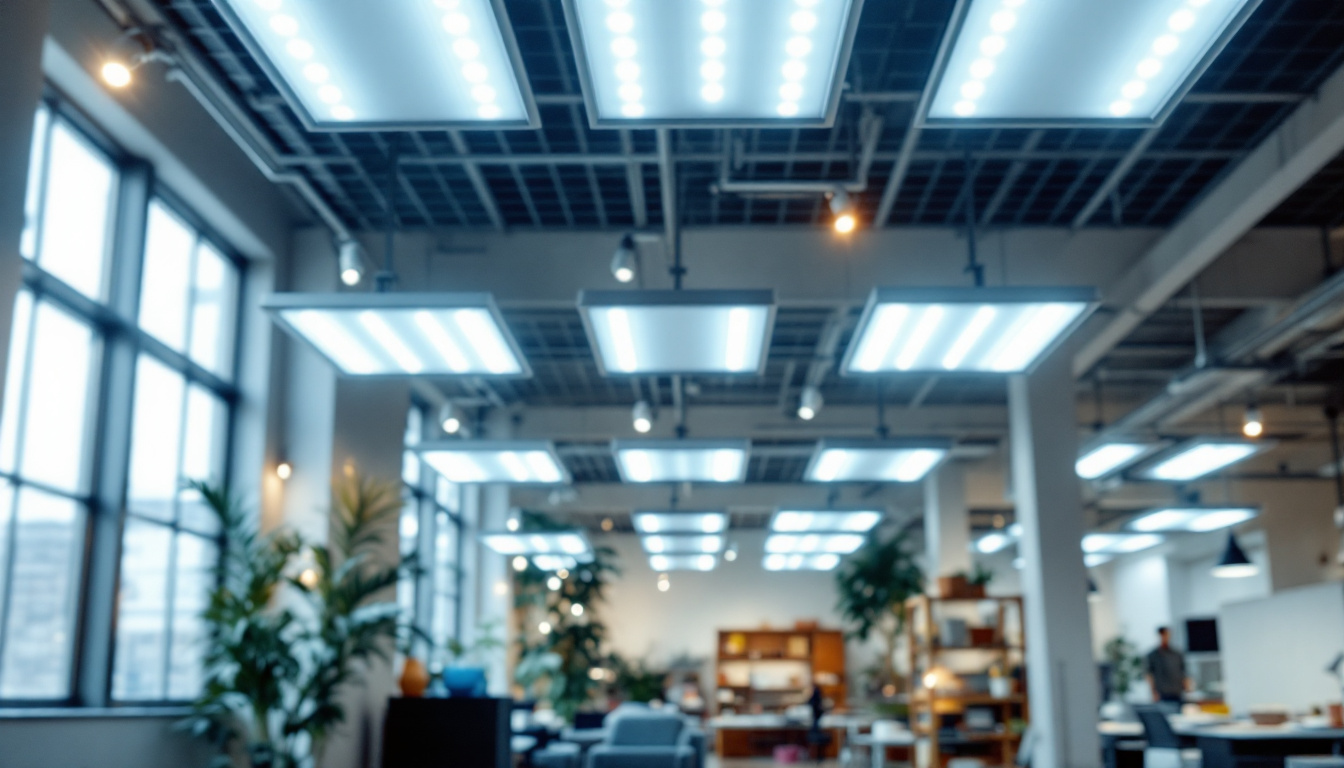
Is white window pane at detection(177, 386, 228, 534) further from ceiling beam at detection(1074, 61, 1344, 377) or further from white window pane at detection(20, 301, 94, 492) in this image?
ceiling beam at detection(1074, 61, 1344, 377)

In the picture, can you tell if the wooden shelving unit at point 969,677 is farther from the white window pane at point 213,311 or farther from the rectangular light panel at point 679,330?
the rectangular light panel at point 679,330

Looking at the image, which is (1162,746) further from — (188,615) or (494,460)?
(188,615)

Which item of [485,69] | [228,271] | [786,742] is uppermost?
[228,271]

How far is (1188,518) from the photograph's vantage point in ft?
46.8

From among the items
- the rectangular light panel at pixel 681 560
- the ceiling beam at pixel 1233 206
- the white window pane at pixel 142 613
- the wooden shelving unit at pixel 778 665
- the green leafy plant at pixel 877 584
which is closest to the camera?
the white window pane at pixel 142 613

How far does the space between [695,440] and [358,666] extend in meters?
3.55

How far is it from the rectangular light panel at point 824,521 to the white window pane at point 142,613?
657cm

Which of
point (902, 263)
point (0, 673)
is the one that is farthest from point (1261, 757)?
point (0, 673)

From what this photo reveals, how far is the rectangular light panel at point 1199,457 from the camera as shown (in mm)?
10992

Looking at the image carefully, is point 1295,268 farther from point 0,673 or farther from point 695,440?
point 0,673

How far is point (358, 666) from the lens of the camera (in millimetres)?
10352

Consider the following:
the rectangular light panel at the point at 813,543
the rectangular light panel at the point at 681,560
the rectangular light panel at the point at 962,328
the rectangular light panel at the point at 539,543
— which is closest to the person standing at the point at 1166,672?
the rectangular light panel at the point at 813,543

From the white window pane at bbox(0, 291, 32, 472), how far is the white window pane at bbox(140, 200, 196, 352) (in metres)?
1.22

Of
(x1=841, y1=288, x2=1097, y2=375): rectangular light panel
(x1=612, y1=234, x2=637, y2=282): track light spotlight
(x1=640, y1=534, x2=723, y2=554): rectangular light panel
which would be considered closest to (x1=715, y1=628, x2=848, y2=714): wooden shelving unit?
(x1=640, y1=534, x2=723, y2=554): rectangular light panel
